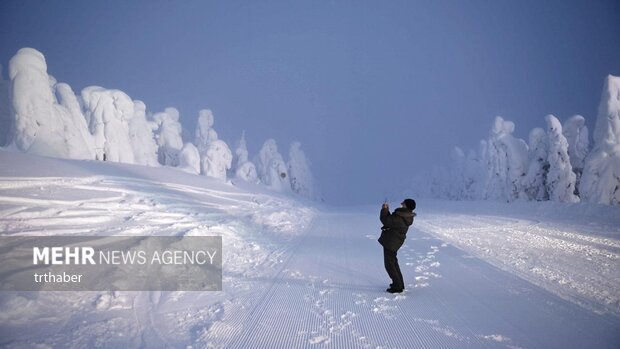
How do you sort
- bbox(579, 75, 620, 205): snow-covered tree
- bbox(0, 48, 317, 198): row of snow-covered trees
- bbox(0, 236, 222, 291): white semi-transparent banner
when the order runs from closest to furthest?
bbox(0, 236, 222, 291): white semi-transparent banner < bbox(0, 48, 317, 198): row of snow-covered trees < bbox(579, 75, 620, 205): snow-covered tree

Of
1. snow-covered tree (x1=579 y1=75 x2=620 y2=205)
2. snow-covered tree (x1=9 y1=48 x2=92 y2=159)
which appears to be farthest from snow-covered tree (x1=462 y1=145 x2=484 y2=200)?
snow-covered tree (x1=9 y1=48 x2=92 y2=159)

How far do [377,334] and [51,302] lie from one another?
17.0 feet

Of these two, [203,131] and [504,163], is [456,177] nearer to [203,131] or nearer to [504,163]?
[504,163]

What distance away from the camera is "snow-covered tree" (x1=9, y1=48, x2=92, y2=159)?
868 inches

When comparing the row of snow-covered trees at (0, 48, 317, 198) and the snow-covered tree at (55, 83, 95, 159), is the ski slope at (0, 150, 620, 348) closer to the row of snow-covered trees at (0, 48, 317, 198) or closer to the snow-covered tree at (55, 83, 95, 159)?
the row of snow-covered trees at (0, 48, 317, 198)

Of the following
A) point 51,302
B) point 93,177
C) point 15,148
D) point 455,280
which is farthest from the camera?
point 15,148

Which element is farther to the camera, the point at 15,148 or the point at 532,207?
the point at 532,207

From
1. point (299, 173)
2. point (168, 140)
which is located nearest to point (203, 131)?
point (168, 140)

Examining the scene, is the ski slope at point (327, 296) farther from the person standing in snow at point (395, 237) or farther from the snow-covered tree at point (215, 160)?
the snow-covered tree at point (215, 160)

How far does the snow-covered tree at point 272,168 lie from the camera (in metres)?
54.2

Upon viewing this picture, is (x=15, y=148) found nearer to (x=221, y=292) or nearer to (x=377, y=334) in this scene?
(x=221, y=292)

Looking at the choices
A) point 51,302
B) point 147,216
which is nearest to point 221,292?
point 51,302

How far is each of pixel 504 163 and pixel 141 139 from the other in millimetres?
45422

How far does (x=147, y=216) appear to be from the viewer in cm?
1215
